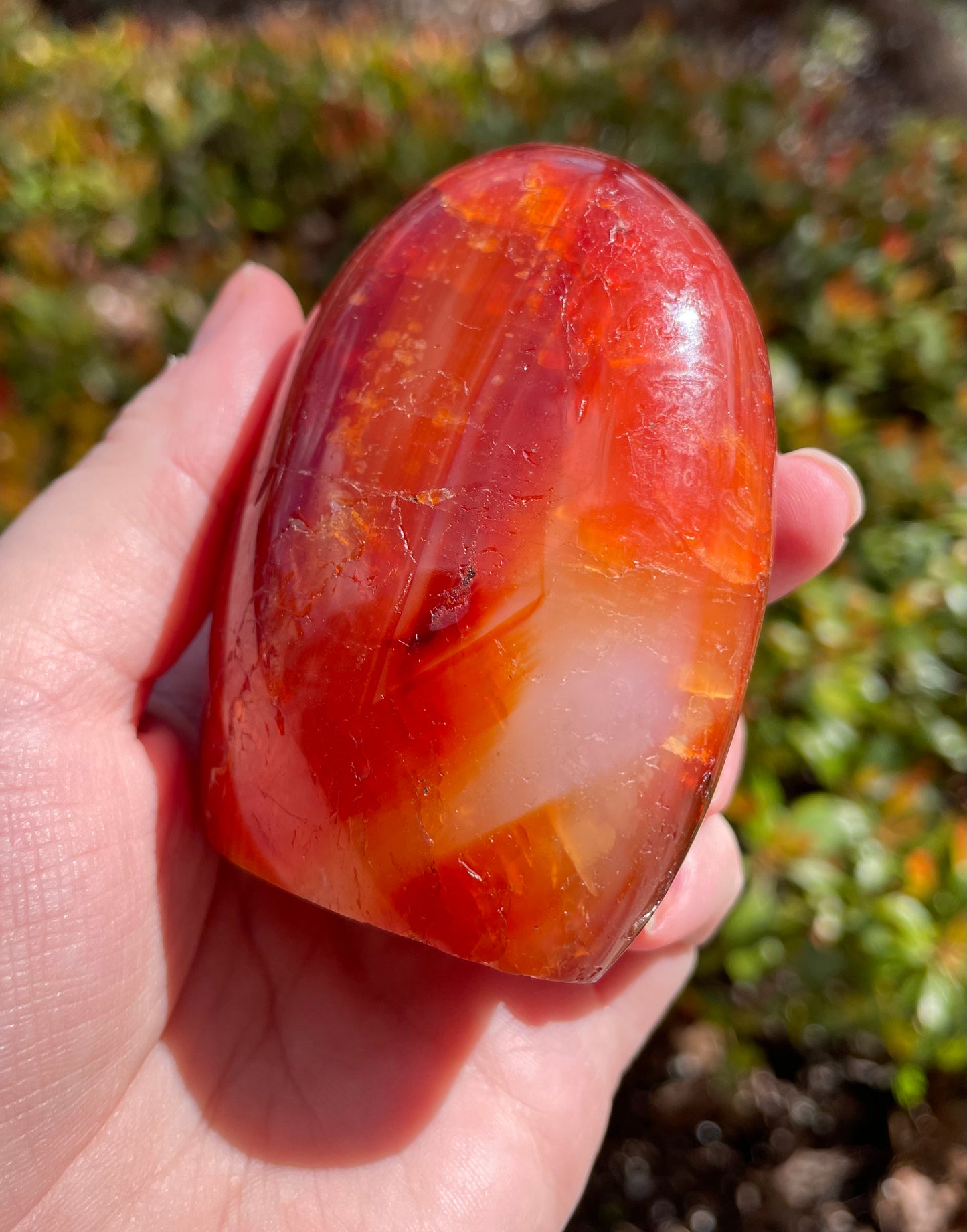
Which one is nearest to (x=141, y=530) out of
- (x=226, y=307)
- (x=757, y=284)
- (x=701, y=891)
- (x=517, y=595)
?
(x=226, y=307)

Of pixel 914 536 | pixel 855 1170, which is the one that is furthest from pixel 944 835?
pixel 855 1170

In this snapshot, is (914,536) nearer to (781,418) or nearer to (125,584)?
(781,418)

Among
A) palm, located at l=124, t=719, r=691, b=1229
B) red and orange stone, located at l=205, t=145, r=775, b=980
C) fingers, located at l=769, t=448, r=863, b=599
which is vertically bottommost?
palm, located at l=124, t=719, r=691, b=1229

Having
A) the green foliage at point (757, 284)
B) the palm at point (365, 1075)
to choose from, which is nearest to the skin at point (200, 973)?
the palm at point (365, 1075)

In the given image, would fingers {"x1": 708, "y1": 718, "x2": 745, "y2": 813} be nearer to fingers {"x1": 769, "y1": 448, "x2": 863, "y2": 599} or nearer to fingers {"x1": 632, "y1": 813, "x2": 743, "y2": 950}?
fingers {"x1": 632, "y1": 813, "x2": 743, "y2": 950}

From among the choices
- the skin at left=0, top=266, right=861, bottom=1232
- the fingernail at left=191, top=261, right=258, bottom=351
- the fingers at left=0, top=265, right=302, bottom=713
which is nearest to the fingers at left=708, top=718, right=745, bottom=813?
the skin at left=0, top=266, right=861, bottom=1232

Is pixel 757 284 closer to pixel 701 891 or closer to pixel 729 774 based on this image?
pixel 729 774

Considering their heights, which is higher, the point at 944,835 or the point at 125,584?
the point at 125,584
